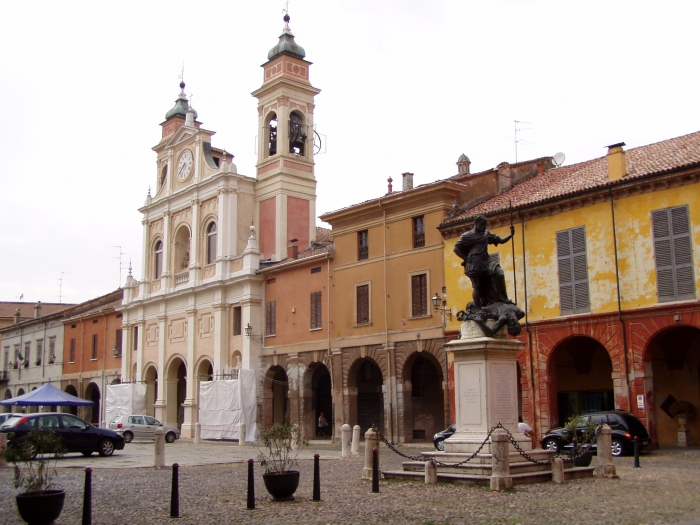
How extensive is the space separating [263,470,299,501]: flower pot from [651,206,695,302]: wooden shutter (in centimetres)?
1509

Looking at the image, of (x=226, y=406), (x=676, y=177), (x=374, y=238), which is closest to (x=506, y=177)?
(x=374, y=238)

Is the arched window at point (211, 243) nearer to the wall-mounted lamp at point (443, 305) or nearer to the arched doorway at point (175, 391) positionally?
the arched doorway at point (175, 391)

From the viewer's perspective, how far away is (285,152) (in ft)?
136

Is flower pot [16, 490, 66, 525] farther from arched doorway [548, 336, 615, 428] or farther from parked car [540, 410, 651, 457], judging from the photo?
arched doorway [548, 336, 615, 428]

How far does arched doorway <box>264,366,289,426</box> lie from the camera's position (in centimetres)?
3841

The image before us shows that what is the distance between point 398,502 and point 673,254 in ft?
48.8

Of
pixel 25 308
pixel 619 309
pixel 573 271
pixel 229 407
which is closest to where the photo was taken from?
pixel 619 309

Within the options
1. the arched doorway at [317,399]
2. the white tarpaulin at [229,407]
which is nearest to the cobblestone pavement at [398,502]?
the arched doorway at [317,399]

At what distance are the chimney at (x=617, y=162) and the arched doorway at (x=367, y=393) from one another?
13.0 m

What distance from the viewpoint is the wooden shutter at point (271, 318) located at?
38.4 metres

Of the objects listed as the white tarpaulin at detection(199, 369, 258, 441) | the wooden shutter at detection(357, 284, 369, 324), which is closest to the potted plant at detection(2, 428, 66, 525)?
the wooden shutter at detection(357, 284, 369, 324)

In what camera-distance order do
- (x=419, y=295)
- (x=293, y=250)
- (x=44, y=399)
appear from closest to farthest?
(x=44, y=399), (x=419, y=295), (x=293, y=250)

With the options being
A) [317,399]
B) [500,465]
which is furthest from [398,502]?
[317,399]

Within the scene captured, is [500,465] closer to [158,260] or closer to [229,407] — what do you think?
[229,407]
